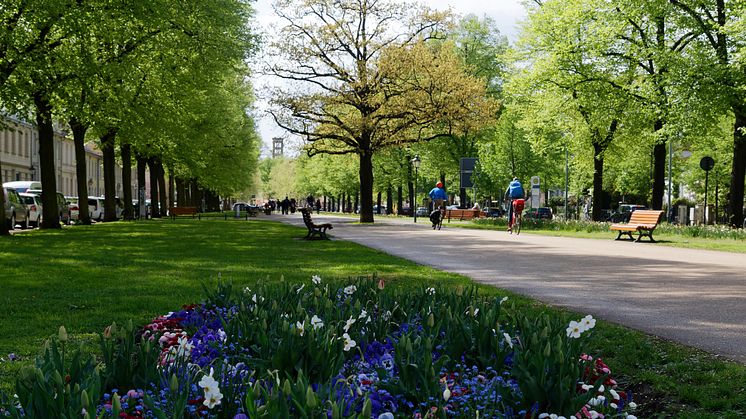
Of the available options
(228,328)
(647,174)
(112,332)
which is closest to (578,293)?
(228,328)

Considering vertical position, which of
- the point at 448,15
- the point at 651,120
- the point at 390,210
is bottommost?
the point at 390,210

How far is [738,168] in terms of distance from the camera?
1105 inches

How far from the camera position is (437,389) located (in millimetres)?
3555

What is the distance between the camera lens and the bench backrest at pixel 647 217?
2280 cm

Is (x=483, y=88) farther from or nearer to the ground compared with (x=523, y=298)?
farther from the ground

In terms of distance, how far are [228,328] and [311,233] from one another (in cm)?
1785

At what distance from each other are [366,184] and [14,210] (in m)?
16.1

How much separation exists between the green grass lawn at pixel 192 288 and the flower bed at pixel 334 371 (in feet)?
1.98

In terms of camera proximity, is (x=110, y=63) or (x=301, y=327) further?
(x=110, y=63)

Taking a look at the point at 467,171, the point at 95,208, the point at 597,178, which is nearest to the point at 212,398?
the point at 467,171

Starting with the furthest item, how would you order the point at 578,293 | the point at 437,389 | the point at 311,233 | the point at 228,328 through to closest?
the point at 311,233
the point at 578,293
the point at 228,328
the point at 437,389

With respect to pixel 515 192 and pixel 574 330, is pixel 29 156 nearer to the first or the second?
pixel 515 192

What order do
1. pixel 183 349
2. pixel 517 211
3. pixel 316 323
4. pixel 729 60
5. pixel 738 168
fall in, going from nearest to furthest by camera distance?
pixel 183 349, pixel 316 323, pixel 738 168, pixel 517 211, pixel 729 60

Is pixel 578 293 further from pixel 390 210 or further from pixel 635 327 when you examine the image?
pixel 390 210
